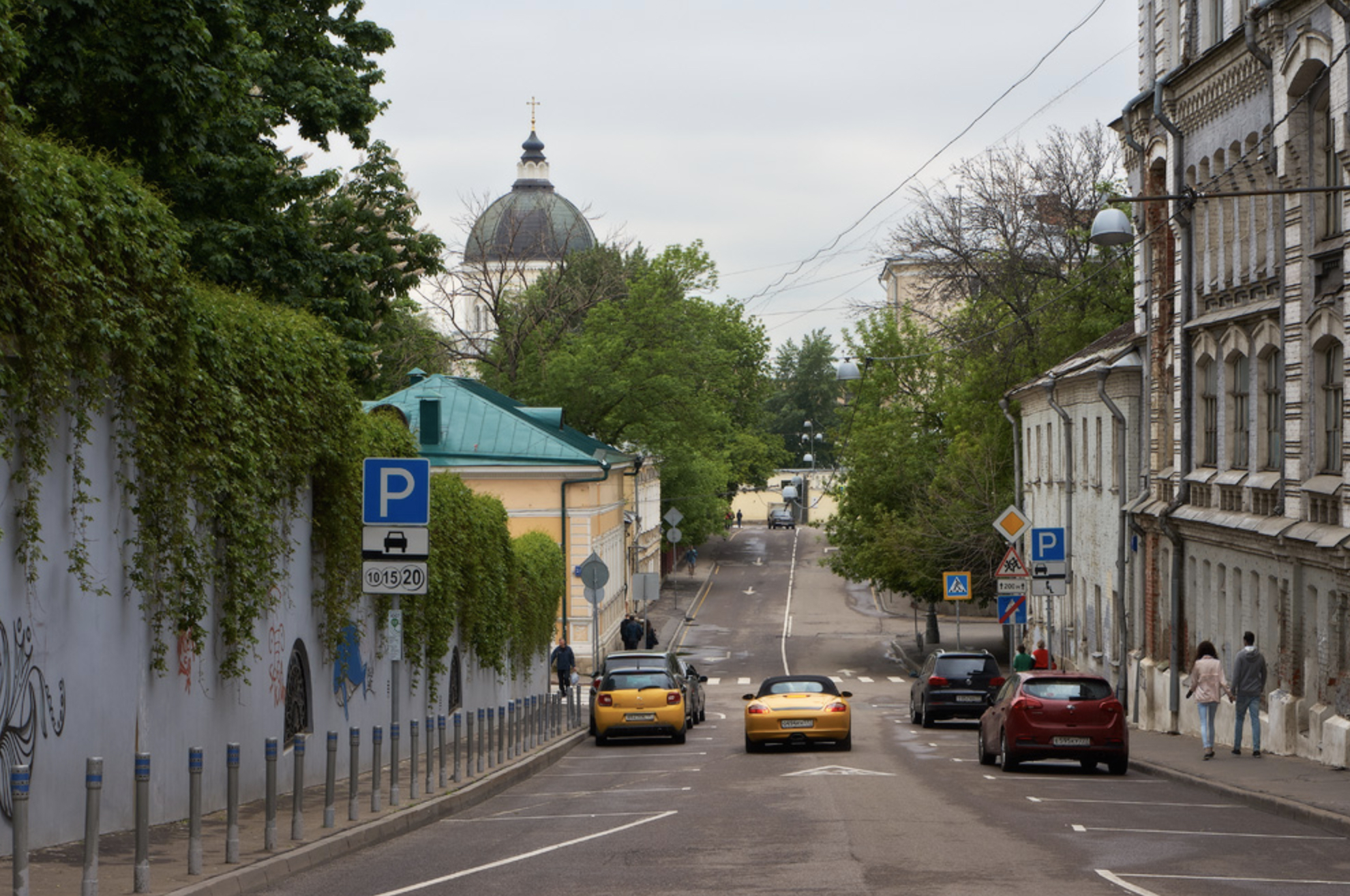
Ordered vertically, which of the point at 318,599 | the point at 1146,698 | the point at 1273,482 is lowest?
the point at 1146,698

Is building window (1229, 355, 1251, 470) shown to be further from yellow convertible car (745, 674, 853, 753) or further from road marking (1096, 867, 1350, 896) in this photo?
road marking (1096, 867, 1350, 896)

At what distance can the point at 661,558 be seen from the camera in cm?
8644

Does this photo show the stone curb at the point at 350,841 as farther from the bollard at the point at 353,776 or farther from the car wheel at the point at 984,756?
the car wheel at the point at 984,756

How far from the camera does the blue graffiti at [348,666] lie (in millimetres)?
19000

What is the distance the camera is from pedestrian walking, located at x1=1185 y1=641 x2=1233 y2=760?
22230mm

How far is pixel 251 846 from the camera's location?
11.8 metres

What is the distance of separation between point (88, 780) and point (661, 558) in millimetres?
77824

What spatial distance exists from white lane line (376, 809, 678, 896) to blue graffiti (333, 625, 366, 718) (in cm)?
532

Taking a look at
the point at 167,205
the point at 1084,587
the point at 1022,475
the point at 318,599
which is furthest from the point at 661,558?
the point at 167,205

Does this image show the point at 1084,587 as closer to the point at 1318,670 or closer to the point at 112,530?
the point at 1318,670

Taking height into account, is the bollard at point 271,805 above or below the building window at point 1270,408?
below

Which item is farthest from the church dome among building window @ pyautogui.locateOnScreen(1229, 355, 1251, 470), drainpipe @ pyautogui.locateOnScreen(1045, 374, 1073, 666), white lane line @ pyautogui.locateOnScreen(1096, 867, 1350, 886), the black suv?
white lane line @ pyautogui.locateOnScreen(1096, 867, 1350, 886)

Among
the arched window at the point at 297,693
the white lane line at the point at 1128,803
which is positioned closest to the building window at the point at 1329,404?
the white lane line at the point at 1128,803

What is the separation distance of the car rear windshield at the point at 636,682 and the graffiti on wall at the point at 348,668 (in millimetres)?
8053
